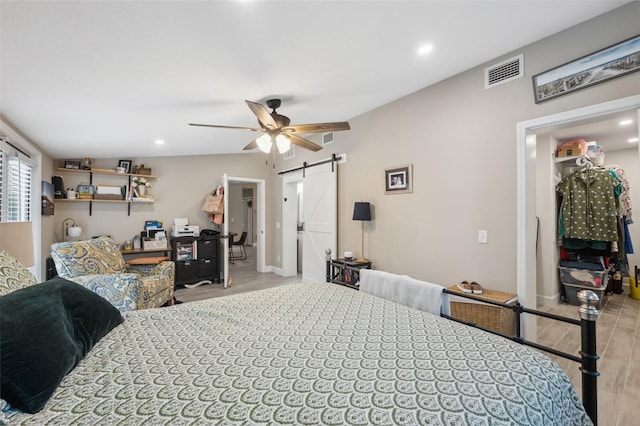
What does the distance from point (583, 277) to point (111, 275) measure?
19.3ft

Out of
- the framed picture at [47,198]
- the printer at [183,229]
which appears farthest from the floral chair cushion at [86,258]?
the printer at [183,229]

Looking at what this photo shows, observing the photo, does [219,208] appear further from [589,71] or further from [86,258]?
[589,71]

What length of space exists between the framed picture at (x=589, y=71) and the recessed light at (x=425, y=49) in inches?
36.6

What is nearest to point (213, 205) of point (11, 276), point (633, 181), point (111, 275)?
point (111, 275)

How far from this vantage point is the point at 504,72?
2584 mm

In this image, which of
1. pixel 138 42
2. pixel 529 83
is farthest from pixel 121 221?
pixel 529 83

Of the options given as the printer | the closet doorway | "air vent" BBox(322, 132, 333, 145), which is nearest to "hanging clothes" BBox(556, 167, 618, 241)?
the closet doorway

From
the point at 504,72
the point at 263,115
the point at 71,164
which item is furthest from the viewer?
the point at 71,164

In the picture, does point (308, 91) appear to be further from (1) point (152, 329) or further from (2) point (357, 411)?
(2) point (357, 411)

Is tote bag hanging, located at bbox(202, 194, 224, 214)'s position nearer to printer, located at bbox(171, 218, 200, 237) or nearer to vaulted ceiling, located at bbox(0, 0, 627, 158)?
printer, located at bbox(171, 218, 200, 237)

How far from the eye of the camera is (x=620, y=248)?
3.78 meters

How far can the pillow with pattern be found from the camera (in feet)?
4.37

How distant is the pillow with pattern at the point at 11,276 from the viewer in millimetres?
1333

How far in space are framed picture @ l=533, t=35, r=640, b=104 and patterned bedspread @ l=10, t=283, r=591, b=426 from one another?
6.92 ft
